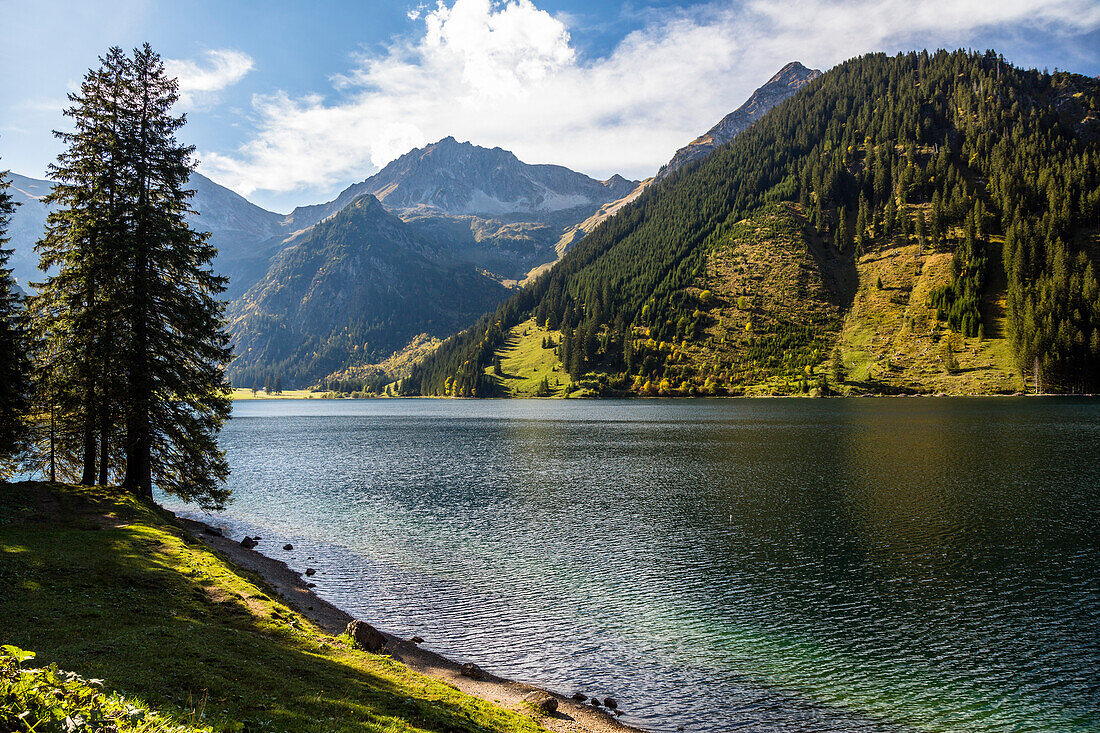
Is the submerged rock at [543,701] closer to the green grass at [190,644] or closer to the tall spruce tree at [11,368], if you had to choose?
the green grass at [190,644]

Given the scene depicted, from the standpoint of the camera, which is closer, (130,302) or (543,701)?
(543,701)

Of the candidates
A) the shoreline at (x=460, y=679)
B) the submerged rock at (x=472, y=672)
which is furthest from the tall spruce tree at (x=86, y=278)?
the submerged rock at (x=472, y=672)

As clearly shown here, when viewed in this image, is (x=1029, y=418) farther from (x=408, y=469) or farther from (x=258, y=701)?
(x=258, y=701)

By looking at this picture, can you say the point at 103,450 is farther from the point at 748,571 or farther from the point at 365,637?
the point at 748,571

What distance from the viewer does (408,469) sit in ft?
259

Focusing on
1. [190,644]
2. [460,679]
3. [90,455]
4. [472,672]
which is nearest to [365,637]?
[460,679]

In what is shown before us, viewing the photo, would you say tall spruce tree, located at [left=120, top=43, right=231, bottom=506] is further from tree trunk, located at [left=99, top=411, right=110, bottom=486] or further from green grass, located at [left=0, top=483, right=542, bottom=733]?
green grass, located at [left=0, top=483, right=542, bottom=733]

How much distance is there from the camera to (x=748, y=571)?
35.1 meters

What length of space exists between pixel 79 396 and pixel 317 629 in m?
25.3

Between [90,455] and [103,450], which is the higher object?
[103,450]

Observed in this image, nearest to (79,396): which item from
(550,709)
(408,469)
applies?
(550,709)

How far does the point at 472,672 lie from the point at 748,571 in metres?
20.4

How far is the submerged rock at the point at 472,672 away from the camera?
2269 centimetres

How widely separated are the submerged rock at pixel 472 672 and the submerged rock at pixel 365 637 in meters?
3.77
